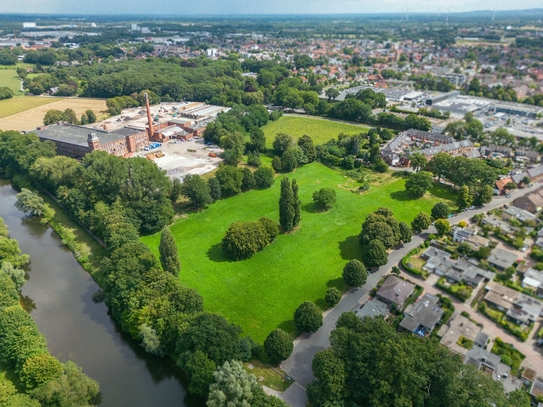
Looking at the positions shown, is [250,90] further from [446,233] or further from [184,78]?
[446,233]

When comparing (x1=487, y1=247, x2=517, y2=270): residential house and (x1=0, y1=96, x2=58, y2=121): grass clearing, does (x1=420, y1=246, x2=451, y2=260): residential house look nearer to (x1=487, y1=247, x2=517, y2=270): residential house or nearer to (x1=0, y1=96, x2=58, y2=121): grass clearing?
(x1=487, y1=247, x2=517, y2=270): residential house

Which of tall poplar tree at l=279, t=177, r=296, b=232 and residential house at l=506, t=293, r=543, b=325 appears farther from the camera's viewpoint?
tall poplar tree at l=279, t=177, r=296, b=232

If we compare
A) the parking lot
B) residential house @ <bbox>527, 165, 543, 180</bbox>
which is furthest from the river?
residential house @ <bbox>527, 165, 543, 180</bbox>

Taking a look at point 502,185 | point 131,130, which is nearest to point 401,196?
point 502,185

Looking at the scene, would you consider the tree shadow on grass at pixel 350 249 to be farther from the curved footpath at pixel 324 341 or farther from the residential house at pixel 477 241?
the residential house at pixel 477 241

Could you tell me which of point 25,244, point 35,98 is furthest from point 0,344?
point 35,98

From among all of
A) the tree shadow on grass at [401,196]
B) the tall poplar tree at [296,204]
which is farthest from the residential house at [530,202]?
the tall poplar tree at [296,204]

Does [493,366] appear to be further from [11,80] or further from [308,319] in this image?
[11,80]

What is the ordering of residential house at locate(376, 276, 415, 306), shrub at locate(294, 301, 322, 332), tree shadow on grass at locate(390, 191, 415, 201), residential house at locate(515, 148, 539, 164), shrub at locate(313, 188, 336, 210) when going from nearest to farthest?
shrub at locate(294, 301, 322, 332) < residential house at locate(376, 276, 415, 306) < shrub at locate(313, 188, 336, 210) < tree shadow on grass at locate(390, 191, 415, 201) < residential house at locate(515, 148, 539, 164)
